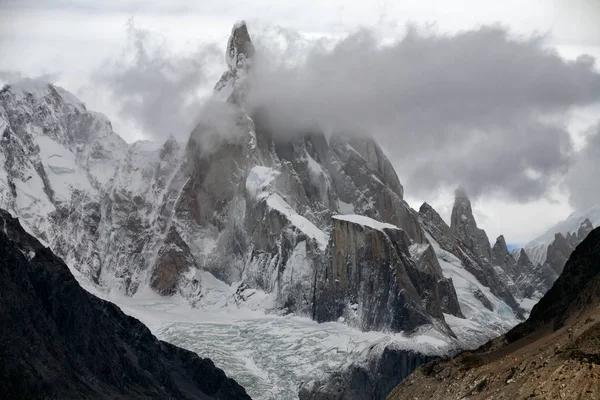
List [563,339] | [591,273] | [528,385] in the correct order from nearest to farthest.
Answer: [528,385] → [563,339] → [591,273]

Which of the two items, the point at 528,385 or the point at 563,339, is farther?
the point at 563,339

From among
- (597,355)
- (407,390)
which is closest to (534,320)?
(407,390)

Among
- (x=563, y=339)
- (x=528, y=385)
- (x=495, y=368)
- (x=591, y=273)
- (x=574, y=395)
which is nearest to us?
(x=574, y=395)

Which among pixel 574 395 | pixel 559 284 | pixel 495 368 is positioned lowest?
pixel 574 395

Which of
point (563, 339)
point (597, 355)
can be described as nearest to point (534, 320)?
point (563, 339)

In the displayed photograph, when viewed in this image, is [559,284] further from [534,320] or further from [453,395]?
[453,395]

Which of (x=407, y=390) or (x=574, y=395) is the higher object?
(x=407, y=390)
